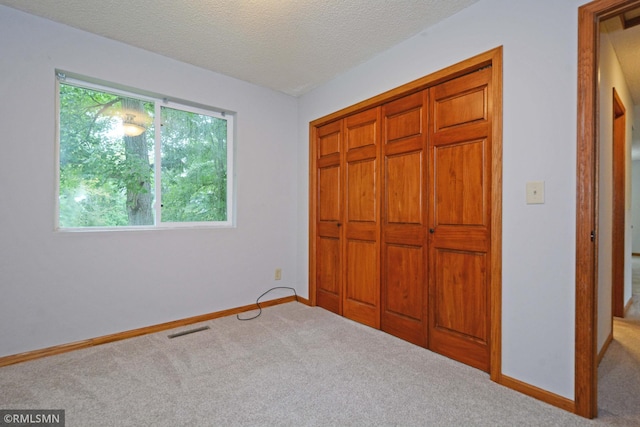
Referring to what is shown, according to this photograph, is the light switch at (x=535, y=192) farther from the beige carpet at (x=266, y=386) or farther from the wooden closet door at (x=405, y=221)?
the beige carpet at (x=266, y=386)

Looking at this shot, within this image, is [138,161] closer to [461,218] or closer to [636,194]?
[461,218]

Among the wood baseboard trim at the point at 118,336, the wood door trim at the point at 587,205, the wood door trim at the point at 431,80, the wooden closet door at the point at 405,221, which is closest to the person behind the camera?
the wood door trim at the point at 587,205

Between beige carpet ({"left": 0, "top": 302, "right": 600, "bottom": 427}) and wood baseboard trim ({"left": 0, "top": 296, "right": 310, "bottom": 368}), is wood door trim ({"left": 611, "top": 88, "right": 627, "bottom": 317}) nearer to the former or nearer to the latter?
beige carpet ({"left": 0, "top": 302, "right": 600, "bottom": 427})

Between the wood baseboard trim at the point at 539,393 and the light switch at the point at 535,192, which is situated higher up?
the light switch at the point at 535,192

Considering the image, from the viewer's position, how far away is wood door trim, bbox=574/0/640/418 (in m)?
1.49

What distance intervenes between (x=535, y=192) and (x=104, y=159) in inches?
120

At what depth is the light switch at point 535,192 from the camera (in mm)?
1661

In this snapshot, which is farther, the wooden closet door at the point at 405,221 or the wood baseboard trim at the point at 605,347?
the wooden closet door at the point at 405,221

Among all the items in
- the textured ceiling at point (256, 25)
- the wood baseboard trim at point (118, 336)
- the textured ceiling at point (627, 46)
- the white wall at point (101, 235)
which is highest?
the textured ceiling at point (256, 25)

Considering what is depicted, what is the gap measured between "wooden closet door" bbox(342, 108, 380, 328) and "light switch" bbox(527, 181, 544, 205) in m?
1.16

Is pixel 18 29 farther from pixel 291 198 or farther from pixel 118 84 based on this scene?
pixel 291 198

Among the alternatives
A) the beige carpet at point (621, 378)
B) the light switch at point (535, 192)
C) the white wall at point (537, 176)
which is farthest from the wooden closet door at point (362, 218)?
the beige carpet at point (621, 378)

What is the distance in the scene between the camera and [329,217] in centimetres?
318

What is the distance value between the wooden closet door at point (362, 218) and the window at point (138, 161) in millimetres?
1245
